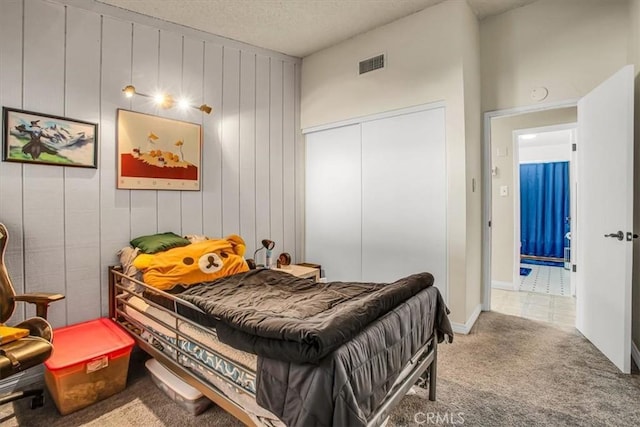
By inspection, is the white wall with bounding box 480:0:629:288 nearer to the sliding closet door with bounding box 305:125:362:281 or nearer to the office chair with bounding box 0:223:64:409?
the sliding closet door with bounding box 305:125:362:281

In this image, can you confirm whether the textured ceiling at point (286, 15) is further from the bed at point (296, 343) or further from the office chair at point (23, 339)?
the bed at point (296, 343)

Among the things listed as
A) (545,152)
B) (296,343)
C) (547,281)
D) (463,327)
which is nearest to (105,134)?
(296,343)

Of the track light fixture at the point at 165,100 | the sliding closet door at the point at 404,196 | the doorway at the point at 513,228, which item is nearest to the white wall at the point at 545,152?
the doorway at the point at 513,228

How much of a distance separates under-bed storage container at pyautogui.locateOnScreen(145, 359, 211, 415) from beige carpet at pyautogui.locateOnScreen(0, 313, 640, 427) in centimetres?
4

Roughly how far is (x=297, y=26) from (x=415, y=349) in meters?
3.03

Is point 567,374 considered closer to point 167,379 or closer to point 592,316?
point 592,316

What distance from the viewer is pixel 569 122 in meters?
3.91

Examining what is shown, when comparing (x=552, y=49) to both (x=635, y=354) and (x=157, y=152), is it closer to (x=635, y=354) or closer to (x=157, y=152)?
(x=635, y=354)

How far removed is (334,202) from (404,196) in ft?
2.89

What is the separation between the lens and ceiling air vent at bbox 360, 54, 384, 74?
3.35 m

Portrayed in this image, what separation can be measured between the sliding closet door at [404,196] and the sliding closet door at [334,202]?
0.13m

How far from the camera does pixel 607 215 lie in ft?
8.18

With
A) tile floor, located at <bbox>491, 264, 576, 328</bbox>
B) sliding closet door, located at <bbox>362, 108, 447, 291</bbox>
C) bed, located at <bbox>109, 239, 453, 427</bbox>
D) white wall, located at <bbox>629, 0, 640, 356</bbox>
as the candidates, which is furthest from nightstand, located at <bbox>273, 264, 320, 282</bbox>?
white wall, located at <bbox>629, 0, 640, 356</bbox>
